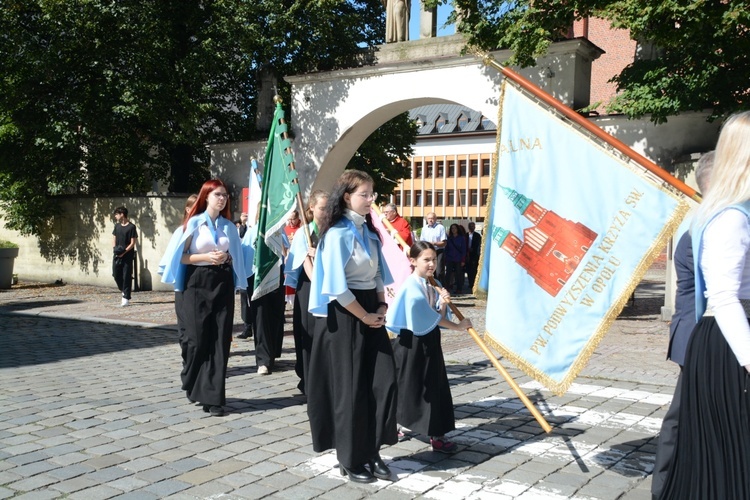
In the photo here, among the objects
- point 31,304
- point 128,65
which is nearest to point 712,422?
point 31,304

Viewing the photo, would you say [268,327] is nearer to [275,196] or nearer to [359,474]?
[275,196]

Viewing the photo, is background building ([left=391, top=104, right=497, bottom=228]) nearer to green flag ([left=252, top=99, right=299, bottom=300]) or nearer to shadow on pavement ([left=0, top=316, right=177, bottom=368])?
shadow on pavement ([left=0, top=316, right=177, bottom=368])

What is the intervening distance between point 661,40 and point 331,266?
24.4 ft

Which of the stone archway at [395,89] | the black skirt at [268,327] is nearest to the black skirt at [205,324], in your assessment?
the black skirt at [268,327]

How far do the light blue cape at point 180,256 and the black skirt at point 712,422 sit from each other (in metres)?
4.53

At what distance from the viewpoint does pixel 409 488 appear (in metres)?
4.61

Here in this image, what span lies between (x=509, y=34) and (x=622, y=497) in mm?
8986

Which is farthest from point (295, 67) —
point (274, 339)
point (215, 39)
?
point (274, 339)

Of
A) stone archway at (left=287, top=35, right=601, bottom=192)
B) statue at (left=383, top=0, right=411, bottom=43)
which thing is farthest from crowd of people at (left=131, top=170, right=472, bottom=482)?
statue at (left=383, top=0, right=411, bottom=43)

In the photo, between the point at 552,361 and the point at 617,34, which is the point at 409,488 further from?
the point at 617,34

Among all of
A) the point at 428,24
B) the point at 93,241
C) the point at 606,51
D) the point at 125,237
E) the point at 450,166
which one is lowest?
the point at 93,241

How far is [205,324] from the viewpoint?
22.0 feet

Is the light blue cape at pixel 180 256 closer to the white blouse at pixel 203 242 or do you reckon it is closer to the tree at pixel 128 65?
the white blouse at pixel 203 242

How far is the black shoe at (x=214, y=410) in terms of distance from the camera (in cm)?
645
